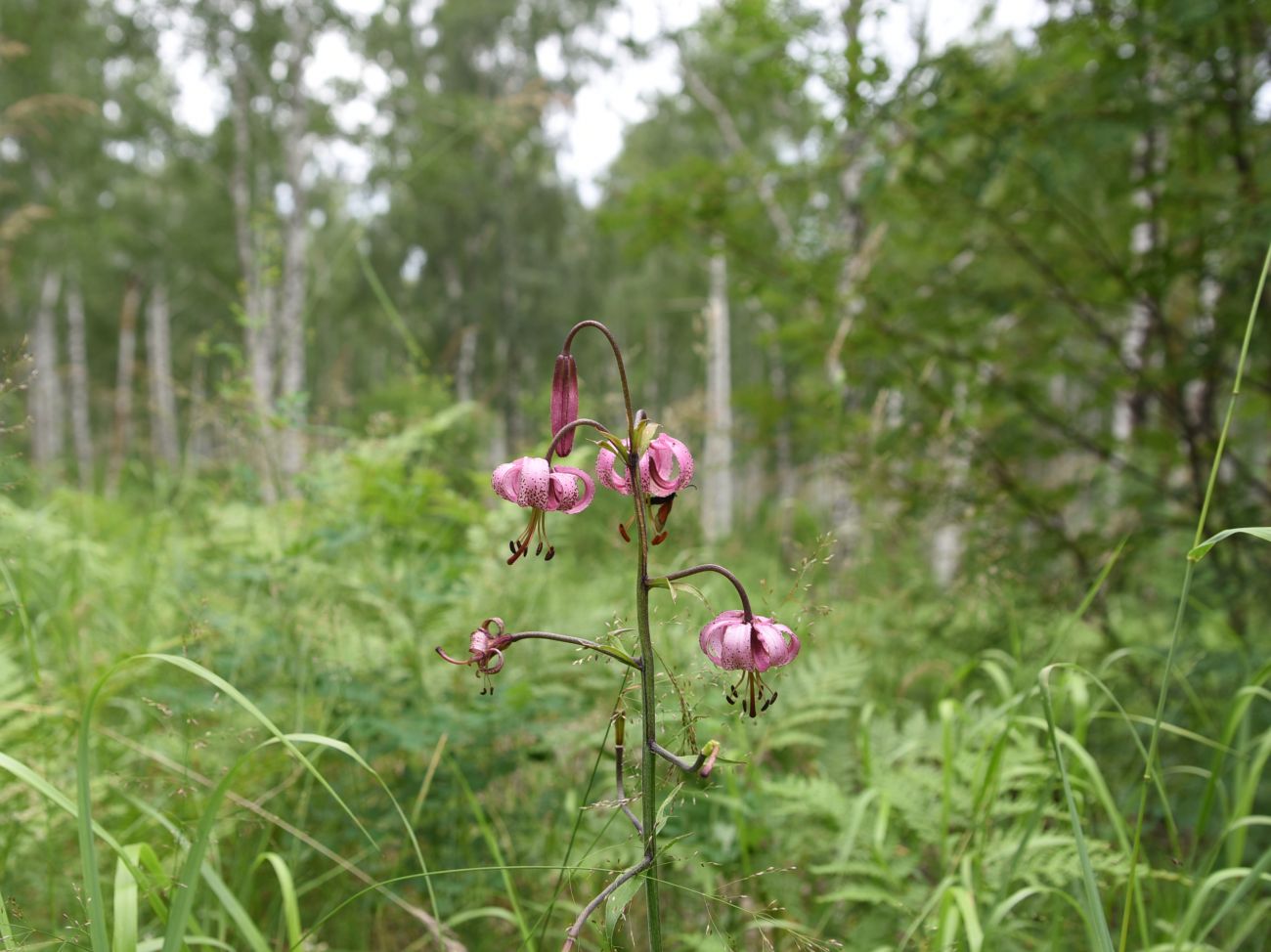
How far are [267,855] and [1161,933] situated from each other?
1781 mm

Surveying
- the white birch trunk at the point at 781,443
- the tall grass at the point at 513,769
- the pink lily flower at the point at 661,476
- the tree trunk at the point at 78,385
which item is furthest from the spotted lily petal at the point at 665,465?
the tree trunk at the point at 78,385

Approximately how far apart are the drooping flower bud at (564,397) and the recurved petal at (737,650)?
0.84 ft

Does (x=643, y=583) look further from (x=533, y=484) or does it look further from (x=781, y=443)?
(x=781, y=443)

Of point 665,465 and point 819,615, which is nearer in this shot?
point 665,465

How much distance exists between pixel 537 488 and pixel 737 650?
260 millimetres

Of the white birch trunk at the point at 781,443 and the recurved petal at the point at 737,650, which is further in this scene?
the white birch trunk at the point at 781,443

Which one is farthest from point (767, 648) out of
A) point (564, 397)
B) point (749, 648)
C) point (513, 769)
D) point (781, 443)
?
point (781, 443)

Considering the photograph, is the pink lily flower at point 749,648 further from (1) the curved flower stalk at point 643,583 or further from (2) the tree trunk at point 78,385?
(2) the tree trunk at point 78,385

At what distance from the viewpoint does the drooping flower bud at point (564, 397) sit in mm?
888

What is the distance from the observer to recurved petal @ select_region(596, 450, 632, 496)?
875 millimetres

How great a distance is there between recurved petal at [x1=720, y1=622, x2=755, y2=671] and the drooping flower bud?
257 mm

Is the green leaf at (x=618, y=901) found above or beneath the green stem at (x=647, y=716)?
beneath

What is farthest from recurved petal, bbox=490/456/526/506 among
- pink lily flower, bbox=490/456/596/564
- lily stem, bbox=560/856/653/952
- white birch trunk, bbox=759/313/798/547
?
white birch trunk, bbox=759/313/798/547

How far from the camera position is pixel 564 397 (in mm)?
896
